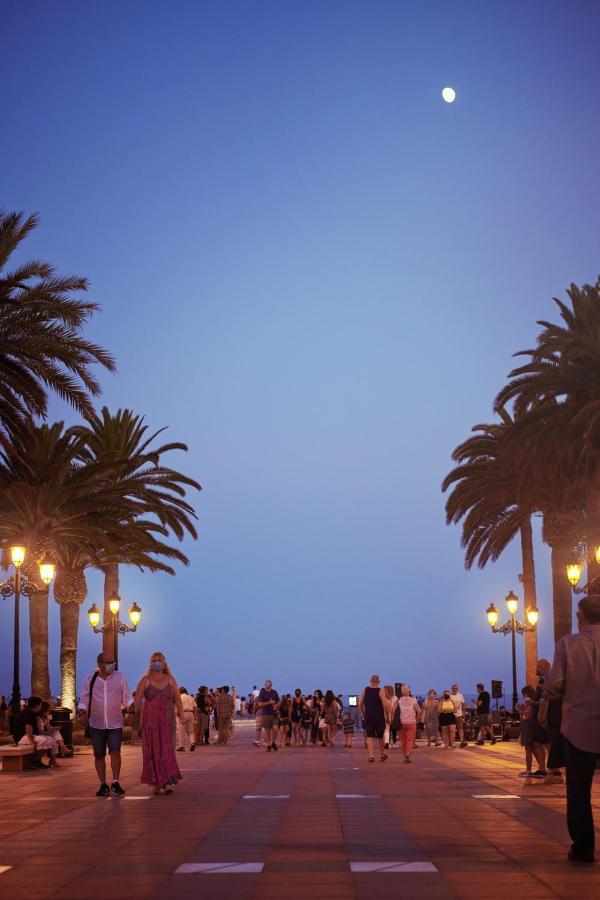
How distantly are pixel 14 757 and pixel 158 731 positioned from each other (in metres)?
7.24

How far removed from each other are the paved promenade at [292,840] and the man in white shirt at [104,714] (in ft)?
1.30

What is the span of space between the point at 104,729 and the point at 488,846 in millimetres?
7237

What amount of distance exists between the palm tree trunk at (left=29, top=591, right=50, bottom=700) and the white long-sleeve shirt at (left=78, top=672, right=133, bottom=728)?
2423cm

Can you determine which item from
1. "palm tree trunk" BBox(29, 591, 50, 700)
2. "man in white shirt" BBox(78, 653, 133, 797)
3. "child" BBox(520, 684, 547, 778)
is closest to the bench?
"man in white shirt" BBox(78, 653, 133, 797)

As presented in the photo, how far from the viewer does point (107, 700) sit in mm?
16578

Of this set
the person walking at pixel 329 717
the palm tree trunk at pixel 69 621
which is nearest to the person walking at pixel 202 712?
the person walking at pixel 329 717

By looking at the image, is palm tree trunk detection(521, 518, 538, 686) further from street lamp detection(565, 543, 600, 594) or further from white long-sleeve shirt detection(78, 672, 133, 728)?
white long-sleeve shirt detection(78, 672, 133, 728)

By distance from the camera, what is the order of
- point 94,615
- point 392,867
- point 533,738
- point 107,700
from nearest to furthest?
1. point 392,867
2. point 107,700
3. point 533,738
4. point 94,615

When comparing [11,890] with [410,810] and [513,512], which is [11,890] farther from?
[513,512]

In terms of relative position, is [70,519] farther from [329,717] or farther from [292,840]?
[292,840]

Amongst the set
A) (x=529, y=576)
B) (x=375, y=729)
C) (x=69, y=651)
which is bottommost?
(x=375, y=729)

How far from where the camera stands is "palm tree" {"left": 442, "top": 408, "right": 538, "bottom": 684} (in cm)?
4419

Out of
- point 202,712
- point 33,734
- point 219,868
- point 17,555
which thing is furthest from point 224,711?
point 219,868

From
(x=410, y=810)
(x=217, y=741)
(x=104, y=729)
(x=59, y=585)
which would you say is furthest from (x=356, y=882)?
(x=59, y=585)
